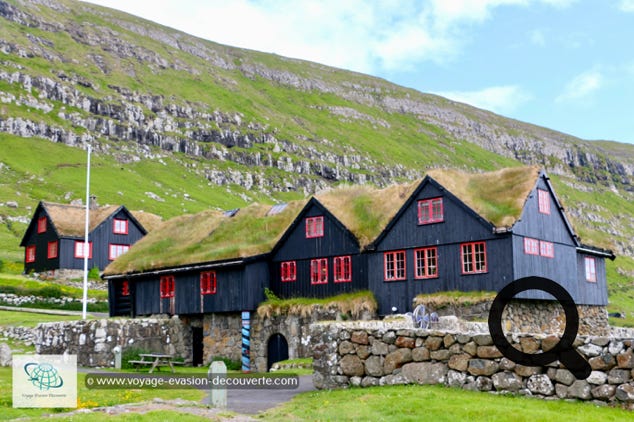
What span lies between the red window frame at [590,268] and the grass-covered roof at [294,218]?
9.68 m

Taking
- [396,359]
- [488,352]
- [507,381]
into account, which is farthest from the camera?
[396,359]

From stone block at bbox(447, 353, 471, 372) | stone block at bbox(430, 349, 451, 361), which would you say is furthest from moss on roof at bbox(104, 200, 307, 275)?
stone block at bbox(447, 353, 471, 372)

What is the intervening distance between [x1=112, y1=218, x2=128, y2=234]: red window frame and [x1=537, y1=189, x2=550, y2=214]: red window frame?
5357 cm

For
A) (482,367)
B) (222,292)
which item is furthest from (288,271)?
(482,367)

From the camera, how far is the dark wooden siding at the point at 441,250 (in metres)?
35.8

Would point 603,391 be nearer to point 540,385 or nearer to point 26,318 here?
point 540,385

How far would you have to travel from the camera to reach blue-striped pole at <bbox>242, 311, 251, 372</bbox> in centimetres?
4075

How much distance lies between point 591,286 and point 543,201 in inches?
367

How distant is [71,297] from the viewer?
61.5 meters

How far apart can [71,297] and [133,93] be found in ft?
459

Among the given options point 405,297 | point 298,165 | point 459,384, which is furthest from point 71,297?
point 298,165

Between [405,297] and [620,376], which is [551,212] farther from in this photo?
[620,376]

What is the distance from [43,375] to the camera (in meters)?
17.3

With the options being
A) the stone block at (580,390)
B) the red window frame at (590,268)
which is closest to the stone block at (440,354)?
the stone block at (580,390)
